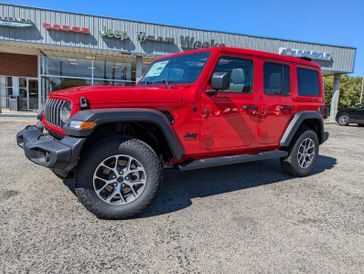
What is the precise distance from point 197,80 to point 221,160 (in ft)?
3.61

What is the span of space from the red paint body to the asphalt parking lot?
2.35 feet

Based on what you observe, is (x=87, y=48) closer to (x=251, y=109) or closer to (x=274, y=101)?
(x=274, y=101)

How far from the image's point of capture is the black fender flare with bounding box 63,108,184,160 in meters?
2.82

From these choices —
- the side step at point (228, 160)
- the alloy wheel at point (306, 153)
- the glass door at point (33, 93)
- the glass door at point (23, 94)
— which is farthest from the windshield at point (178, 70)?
the glass door at point (23, 94)

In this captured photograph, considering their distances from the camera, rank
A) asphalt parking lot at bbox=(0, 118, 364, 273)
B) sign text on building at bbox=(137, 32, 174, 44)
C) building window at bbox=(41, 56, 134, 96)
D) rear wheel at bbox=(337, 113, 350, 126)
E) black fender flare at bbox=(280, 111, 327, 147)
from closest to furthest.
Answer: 1. asphalt parking lot at bbox=(0, 118, 364, 273)
2. black fender flare at bbox=(280, 111, 327, 147)
3. sign text on building at bbox=(137, 32, 174, 44)
4. building window at bbox=(41, 56, 134, 96)
5. rear wheel at bbox=(337, 113, 350, 126)

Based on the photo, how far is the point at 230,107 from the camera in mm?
3879

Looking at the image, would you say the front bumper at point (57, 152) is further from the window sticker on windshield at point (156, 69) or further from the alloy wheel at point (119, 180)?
the window sticker on windshield at point (156, 69)

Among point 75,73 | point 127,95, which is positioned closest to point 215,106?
point 127,95

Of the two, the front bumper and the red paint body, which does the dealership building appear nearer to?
the red paint body

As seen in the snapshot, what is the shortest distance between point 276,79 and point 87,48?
11.9 meters

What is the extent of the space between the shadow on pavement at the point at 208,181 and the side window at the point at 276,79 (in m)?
1.48

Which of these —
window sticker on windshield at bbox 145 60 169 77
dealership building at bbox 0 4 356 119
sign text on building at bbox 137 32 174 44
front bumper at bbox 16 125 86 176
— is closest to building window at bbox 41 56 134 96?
dealership building at bbox 0 4 356 119

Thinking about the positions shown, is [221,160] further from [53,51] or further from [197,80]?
[53,51]

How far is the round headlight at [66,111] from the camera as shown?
3.11m
